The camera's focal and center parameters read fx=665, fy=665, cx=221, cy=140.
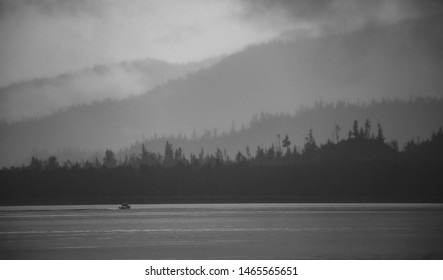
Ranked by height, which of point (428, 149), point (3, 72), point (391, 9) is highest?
point (391, 9)

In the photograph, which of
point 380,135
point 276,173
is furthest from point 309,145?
point 276,173

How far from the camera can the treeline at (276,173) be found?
35750mm

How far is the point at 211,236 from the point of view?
2275 cm

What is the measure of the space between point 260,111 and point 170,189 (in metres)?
42.4

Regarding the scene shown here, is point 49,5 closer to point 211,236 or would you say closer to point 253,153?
point 211,236

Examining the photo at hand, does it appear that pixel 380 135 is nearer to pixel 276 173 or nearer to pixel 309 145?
pixel 309 145

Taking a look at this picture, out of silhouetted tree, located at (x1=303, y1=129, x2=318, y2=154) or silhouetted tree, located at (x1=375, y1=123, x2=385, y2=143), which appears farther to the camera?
silhouetted tree, located at (x1=303, y1=129, x2=318, y2=154)

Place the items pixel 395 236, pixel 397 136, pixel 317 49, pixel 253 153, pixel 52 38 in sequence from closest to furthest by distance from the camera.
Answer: pixel 395 236, pixel 52 38, pixel 317 49, pixel 397 136, pixel 253 153

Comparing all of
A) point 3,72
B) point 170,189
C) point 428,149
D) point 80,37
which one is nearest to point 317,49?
point 428,149

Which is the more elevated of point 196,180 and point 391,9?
point 391,9

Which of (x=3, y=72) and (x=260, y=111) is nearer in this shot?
(x=3, y=72)

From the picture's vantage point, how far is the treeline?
1407 inches

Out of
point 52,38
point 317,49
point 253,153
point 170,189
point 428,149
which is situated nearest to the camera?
point 52,38

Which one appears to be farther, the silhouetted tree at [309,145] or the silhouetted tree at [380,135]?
the silhouetted tree at [309,145]
